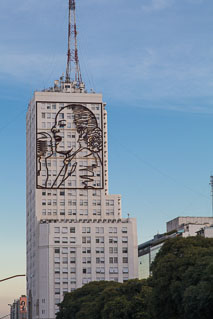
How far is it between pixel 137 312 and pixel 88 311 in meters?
17.3

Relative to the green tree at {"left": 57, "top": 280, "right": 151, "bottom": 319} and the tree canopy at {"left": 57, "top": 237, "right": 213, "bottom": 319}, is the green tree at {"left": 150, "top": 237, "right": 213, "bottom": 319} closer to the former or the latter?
the tree canopy at {"left": 57, "top": 237, "right": 213, "bottom": 319}

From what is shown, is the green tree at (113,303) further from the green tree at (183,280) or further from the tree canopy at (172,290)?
the green tree at (183,280)

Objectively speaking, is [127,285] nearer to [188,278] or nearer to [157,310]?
[157,310]

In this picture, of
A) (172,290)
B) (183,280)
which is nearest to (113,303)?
(172,290)

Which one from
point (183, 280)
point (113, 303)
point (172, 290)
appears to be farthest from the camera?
point (113, 303)

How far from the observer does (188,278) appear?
3531 inches

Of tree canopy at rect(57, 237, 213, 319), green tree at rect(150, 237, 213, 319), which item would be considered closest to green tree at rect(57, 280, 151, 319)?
tree canopy at rect(57, 237, 213, 319)

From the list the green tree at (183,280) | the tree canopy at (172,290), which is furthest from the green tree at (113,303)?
the green tree at (183,280)

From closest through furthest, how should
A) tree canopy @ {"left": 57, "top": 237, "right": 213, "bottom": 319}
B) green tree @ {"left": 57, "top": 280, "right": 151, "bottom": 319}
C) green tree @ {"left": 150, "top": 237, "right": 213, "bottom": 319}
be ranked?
green tree @ {"left": 150, "top": 237, "right": 213, "bottom": 319}
tree canopy @ {"left": 57, "top": 237, "right": 213, "bottom": 319}
green tree @ {"left": 57, "top": 280, "right": 151, "bottom": 319}

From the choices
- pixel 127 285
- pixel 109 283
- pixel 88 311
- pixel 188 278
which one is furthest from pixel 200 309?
pixel 109 283

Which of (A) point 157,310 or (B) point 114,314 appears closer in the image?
(A) point 157,310

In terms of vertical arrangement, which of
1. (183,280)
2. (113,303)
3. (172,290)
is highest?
(183,280)

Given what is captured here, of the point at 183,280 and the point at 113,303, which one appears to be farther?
the point at 113,303

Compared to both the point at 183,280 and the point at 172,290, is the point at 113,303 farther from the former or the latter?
the point at 183,280
